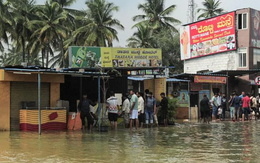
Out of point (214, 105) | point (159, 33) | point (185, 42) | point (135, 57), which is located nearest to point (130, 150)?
point (135, 57)

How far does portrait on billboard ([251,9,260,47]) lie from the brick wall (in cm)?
2167

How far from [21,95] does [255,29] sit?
929 inches

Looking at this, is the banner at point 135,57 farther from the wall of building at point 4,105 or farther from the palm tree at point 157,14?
the palm tree at point 157,14

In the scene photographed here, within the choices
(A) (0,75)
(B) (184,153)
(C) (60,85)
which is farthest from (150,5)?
(B) (184,153)

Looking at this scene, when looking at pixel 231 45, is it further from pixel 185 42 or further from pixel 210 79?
pixel 210 79

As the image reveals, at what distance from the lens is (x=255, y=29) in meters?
34.2

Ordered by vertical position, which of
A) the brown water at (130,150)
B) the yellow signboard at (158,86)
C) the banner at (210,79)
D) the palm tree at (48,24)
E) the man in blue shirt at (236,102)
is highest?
the palm tree at (48,24)

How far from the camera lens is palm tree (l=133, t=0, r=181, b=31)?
5375cm

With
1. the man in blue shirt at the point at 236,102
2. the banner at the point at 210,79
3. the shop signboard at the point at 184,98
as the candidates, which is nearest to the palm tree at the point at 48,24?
the shop signboard at the point at 184,98

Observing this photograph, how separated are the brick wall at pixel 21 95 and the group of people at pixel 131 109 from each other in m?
2.17

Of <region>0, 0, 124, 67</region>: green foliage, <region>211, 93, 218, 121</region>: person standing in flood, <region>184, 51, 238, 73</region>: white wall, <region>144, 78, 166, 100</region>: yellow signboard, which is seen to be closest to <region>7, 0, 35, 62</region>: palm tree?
<region>0, 0, 124, 67</region>: green foliage

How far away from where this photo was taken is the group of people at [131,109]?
1675 centimetres

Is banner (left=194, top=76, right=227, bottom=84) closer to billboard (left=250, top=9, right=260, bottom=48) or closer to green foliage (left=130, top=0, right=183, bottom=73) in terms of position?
billboard (left=250, top=9, right=260, bottom=48)

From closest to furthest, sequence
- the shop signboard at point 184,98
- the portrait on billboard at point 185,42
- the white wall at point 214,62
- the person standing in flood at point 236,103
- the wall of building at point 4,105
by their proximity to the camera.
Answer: the wall of building at point 4,105 < the person standing in flood at point 236,103 < the shop signboard at point 184,98 < the white wall at point 214,62 < the portrait on billboard at point 185,42
